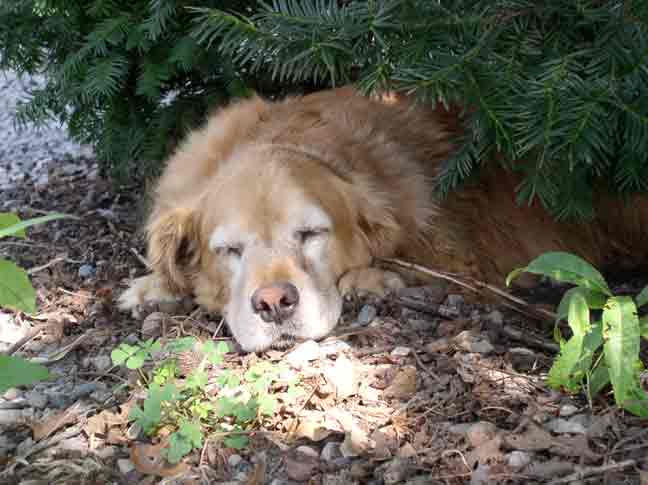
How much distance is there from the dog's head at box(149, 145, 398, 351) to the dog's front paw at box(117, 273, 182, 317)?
48 millimetres

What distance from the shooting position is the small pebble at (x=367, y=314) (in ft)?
10.6

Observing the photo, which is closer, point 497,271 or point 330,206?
point 330,206

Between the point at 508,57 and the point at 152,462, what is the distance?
1772 mm

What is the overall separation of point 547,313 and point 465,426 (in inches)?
35.8

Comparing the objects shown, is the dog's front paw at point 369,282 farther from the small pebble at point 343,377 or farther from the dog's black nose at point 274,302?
the small pebble at point 343,377

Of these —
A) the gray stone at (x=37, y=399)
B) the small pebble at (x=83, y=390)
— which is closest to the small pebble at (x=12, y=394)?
the gray stone at (x=37, y=399)

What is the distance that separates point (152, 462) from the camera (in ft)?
7.67

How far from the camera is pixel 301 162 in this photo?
361 cm

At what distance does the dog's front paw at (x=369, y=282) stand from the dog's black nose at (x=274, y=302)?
0.40m

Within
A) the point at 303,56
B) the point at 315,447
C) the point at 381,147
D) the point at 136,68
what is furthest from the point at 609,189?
the point at 136,68

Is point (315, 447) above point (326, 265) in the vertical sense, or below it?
below

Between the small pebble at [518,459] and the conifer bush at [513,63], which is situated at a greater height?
the conifer bush at [513,63]

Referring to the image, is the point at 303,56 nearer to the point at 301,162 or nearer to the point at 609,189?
the point at 301,162

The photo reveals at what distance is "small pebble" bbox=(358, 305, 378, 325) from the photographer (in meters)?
3.23
